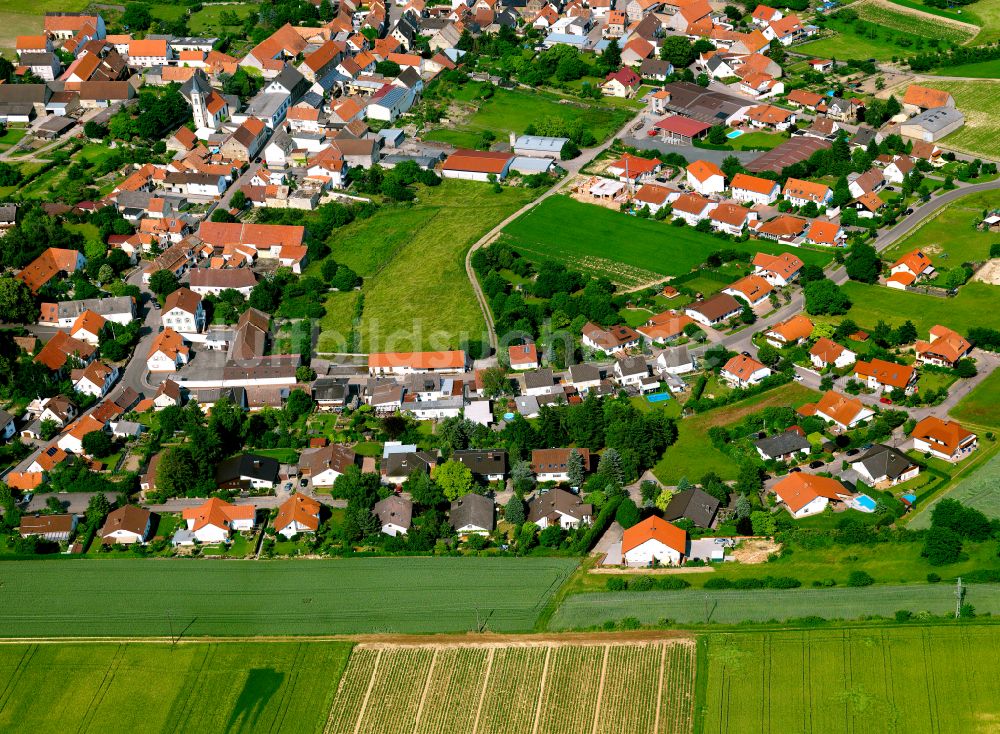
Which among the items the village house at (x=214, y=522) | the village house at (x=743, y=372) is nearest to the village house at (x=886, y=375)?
the village house at (x=743, y=372)

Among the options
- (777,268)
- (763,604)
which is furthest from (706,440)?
(777,268)

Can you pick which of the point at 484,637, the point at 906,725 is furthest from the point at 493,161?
the point at 906,725

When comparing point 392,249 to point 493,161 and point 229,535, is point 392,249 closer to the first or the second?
point 493,161

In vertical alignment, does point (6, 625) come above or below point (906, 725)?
below

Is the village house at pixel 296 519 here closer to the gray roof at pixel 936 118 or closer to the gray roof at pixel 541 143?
the gray roof at pixel 541 143

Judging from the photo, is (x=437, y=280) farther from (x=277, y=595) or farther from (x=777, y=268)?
(x=277, y=595)

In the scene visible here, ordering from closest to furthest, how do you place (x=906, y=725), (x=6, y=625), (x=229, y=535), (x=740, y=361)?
1. (x=906, y=725)
2. (x=6, y=625)
3. (x=229, y=535)
4. (x=740, y=361)

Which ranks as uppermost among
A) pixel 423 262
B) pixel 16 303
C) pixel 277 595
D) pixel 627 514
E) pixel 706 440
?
pixel 627 514
